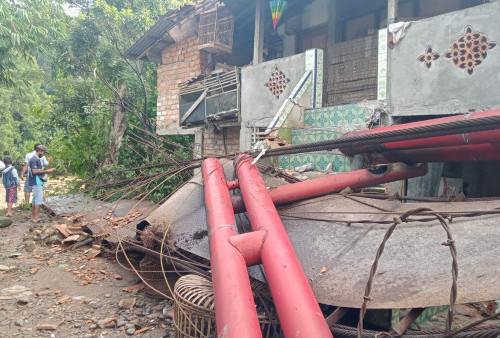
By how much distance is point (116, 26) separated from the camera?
1219cm

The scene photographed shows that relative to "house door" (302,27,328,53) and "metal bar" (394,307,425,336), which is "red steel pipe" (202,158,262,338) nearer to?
"metal bar" (394,307,425,336)

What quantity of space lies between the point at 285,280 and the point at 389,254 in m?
0.81

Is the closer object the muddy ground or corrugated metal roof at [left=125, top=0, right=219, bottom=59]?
the muddy ground

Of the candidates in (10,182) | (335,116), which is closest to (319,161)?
(335,116)

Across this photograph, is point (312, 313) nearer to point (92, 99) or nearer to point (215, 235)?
point (215, 235)

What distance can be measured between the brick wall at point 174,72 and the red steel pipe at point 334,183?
717 centimetres

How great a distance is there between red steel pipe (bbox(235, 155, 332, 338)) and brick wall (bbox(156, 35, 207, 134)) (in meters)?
7.89

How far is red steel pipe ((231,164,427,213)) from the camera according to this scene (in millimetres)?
3420

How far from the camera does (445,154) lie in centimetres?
345

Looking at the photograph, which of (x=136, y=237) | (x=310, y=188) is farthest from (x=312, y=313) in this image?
(x=136, y=237)

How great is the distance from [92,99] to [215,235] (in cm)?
1137

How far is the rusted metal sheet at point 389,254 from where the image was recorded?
1.93 m

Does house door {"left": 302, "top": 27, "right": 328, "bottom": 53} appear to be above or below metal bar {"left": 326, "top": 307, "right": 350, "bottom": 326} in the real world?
above

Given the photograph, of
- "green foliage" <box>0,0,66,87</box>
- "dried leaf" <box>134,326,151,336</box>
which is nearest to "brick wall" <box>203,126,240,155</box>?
"green foliage" <box>0,0,66,87</box>
